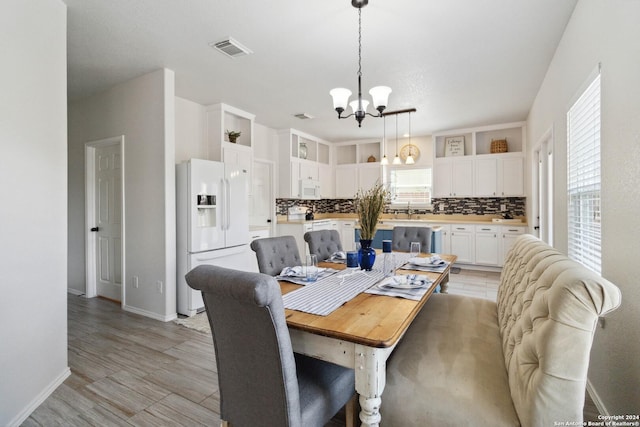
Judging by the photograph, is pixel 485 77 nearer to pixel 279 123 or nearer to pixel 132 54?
pixel 279 123

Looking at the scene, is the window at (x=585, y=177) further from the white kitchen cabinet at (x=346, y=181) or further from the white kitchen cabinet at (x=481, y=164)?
the white kitchen cabinet at (x=346, y=181)

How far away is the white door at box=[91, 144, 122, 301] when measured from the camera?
13.3 feet

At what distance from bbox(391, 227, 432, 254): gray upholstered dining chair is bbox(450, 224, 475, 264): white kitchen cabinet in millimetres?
2908

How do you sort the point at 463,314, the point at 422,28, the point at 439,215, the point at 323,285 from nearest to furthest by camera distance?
the point at 323,285
the point at 463,314
the point at 422,28
the point at 439,215

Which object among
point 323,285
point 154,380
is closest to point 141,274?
point 154,380

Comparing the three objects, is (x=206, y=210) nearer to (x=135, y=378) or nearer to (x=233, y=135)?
(x=233, y=135)

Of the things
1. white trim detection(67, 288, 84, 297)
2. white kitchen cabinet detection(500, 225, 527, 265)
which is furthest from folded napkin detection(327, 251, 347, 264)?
white kitchen cabinet detection(500, 225, 527, 265)

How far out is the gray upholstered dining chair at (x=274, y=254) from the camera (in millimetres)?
2359

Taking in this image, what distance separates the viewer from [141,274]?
142 inches

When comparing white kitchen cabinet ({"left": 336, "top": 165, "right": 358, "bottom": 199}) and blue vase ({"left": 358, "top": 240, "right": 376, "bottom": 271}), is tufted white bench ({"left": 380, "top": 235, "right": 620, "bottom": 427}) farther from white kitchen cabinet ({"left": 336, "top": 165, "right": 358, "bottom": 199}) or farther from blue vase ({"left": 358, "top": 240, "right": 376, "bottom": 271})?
white kitchen cabinet ({"left": 336, "top": 165, "right": 358, "bottom": 199})

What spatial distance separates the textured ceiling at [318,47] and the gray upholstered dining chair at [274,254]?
174 centimetres

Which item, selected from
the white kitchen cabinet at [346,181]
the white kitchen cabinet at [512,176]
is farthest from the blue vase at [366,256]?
the white kitchen cabinet at [346,181]

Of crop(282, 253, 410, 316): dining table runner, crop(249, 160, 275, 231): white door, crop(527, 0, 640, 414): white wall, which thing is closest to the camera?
crop(527, 0, 640, 414): white wall

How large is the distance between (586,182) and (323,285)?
1.89 meters
